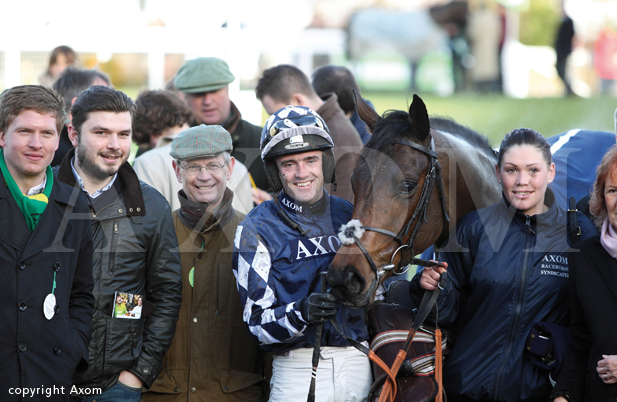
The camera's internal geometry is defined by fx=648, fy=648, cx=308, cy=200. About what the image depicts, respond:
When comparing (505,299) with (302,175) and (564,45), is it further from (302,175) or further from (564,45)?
(564,45)

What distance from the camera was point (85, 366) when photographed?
301 centimetres

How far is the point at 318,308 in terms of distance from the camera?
2.66 m

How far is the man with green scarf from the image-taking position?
274cm

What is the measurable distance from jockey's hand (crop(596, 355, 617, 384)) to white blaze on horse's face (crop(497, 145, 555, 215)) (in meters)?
0.76

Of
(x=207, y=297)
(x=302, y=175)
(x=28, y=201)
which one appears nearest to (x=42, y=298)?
(x=28, y=201)

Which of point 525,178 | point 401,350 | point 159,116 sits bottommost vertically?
point 401,350

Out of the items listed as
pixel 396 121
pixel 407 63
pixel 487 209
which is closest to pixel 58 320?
pixel 396 121

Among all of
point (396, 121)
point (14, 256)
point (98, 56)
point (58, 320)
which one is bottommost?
point (58, 320)

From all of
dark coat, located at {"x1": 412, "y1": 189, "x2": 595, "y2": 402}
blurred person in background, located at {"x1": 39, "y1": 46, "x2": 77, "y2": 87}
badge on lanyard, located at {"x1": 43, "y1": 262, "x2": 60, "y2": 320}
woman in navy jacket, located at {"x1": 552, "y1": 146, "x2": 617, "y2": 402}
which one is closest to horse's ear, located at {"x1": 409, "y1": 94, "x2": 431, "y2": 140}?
dark coat, located at {"x1": 412, "y1": 189, "x2": 595, "y2": 402}

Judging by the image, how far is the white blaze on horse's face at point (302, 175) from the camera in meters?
3.07

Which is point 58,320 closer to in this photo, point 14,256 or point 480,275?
point 14,256

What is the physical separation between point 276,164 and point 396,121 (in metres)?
0.62

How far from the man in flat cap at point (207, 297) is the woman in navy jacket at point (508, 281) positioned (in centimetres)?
102

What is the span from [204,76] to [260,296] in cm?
312
